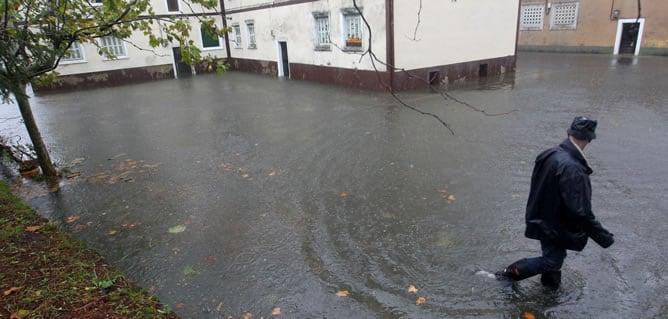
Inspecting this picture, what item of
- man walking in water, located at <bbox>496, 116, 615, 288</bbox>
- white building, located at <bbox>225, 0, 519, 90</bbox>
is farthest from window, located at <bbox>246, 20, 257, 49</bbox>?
man walking in water, located at <bbox>496, 116, 615, 288</bbox>

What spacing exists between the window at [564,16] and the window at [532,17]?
33.0 inches

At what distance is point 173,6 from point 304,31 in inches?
371

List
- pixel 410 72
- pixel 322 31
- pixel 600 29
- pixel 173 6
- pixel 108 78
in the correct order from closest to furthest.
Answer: pixel 410 72 → pixel 322 31 → pixel 108 78 → pixel 173 6 → pixel 600 29

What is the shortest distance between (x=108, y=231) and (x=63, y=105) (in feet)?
43.5

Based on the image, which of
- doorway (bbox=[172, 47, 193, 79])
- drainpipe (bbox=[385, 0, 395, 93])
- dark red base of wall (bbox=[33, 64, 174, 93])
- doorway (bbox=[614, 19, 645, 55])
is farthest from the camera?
doorway (bbox=[172, 47, 193, 79])

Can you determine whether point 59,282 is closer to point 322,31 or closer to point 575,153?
point 575,153

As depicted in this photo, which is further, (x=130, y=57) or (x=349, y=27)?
(x=130, y=57)

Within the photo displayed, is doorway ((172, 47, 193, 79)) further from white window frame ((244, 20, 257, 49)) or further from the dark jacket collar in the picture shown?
the dark jacket collar

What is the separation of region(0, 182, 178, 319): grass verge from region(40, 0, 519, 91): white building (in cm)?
830

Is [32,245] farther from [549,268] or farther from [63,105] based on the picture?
[63,105]

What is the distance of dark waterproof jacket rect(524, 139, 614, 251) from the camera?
3244 mm

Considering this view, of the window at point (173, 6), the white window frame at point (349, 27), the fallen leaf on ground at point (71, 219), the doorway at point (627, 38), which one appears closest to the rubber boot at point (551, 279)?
the fallen leaf on ground at point (71, 219)

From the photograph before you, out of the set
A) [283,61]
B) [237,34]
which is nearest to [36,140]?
[283,61]

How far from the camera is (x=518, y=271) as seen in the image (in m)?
3.85
